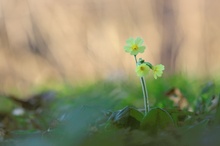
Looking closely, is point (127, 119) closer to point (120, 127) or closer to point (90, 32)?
point (120, 127)

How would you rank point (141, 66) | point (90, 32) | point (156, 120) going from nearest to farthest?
point (156, 120) < point (141, 66) < point (90, 32)

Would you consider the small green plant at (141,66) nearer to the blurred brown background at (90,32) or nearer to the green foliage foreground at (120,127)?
the green foliage foreground at (120,127)

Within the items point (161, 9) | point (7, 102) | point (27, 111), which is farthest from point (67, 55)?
point (27, 111)

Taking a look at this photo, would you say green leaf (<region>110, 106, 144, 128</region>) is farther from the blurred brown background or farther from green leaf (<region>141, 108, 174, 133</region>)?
the blurred brown background

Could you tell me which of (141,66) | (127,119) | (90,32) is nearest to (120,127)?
(127,119)

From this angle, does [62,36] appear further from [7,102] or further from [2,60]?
[7,102]

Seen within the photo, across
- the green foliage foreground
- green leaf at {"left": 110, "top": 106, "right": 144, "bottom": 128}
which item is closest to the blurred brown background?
the green foliage foreground
